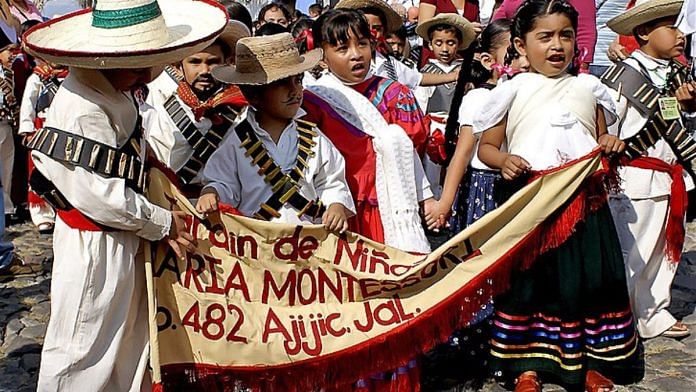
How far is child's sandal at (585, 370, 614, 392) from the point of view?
13.3 ft

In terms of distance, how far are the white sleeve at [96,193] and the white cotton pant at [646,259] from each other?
2.88 m

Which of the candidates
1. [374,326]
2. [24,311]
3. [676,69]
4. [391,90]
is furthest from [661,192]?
[24,311]

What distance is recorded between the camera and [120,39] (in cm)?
306

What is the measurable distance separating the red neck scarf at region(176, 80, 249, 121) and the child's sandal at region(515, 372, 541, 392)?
1.88 meters

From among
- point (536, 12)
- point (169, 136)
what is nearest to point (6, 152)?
point (169, 136)

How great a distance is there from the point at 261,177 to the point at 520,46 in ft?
4.71

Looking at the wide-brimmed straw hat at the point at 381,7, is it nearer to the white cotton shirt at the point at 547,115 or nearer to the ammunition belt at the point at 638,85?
the ammunition belt at the point at 638,85

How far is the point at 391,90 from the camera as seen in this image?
4.09 metres

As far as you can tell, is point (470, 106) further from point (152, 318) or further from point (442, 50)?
point (442, 50)

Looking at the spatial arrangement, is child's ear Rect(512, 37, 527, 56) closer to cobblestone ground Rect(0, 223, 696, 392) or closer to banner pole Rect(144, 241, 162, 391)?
cobblestone ground Rect(0, 223, 696, 392)

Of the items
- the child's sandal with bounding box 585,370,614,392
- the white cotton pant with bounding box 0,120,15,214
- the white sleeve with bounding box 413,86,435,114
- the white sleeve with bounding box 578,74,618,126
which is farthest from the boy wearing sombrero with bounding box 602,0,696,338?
the white cotton pant with bounding box 0,120,15,214

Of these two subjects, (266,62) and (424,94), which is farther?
(424,94)

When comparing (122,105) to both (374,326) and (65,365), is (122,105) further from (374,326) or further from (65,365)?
(374,326)

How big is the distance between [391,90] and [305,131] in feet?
2.01
